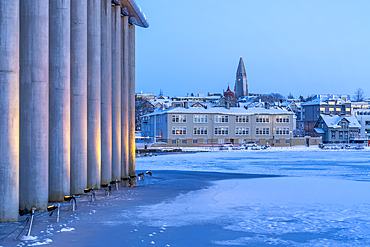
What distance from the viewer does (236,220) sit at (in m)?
15.5

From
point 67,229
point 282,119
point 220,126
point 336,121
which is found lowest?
Answer: point 67,229

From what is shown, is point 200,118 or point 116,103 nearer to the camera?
point 116,103

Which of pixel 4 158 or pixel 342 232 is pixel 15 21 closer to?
pixel 4 158

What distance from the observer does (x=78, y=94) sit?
853 inches

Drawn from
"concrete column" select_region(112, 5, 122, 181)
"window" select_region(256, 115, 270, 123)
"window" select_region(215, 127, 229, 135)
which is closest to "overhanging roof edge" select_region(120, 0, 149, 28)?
"concrete column" select_region(112, 5, 122, 181)

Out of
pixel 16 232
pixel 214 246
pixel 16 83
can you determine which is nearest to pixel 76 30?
pixel 16 83

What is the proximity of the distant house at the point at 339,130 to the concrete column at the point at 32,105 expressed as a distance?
380 ft

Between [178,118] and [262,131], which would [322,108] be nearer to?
[262,131]

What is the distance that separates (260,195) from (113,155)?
1136 centimetres

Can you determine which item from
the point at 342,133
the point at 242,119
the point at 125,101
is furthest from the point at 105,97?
the point at 342,133

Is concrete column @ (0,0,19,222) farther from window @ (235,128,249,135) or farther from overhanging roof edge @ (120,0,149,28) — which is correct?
window @ (235,128,249,135)

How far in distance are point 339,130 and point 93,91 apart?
111548 millimetres

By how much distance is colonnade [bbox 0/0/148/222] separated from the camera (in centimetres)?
1448

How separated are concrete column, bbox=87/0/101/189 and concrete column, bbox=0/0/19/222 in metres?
9.34
